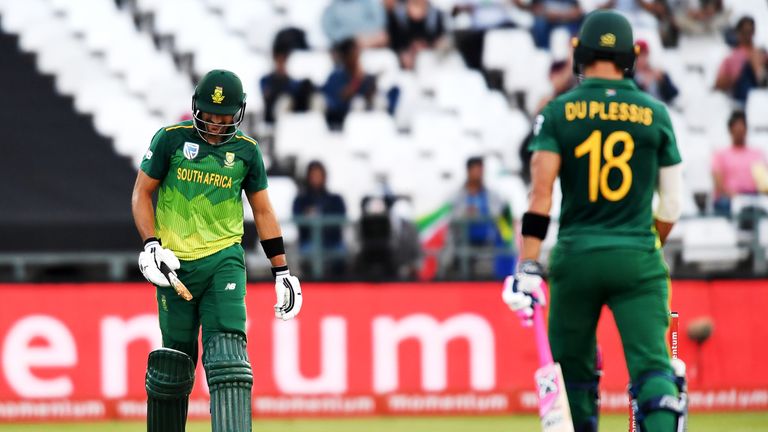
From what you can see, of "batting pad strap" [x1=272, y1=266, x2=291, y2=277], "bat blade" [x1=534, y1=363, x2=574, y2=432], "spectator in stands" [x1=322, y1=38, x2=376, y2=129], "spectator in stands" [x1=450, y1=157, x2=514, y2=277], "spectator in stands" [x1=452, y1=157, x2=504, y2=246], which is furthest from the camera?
"spectator in stands" [x1=322, y1=38, x2=376, y2=129]

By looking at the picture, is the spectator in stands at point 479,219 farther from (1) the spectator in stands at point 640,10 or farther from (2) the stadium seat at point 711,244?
(1) the spectator in stands at point 640,10

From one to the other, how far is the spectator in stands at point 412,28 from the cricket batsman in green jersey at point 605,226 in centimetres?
1011

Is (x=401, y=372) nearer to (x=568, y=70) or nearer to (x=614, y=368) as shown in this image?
(x=614, y=368)

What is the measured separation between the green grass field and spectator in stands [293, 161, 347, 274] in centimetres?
229

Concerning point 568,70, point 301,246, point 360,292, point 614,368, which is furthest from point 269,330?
point 568,70

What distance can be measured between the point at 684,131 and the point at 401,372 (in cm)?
594

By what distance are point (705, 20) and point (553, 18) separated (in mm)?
1992

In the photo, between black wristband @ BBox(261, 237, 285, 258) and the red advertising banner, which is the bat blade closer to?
black wristband @ BBox(261, 237, 285, 258)

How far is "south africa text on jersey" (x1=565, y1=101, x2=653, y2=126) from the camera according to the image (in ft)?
21.3

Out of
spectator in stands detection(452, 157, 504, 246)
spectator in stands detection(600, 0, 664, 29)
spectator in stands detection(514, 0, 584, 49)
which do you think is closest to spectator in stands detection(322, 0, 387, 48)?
spectator in stands detection(514, 0, 584, 49)

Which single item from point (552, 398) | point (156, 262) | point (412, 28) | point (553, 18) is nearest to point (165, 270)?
point (156, 262)

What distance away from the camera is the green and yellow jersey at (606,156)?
21.3 ft

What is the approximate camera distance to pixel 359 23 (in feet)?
54.4

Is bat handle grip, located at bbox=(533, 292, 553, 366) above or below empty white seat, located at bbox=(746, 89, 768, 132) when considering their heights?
below
